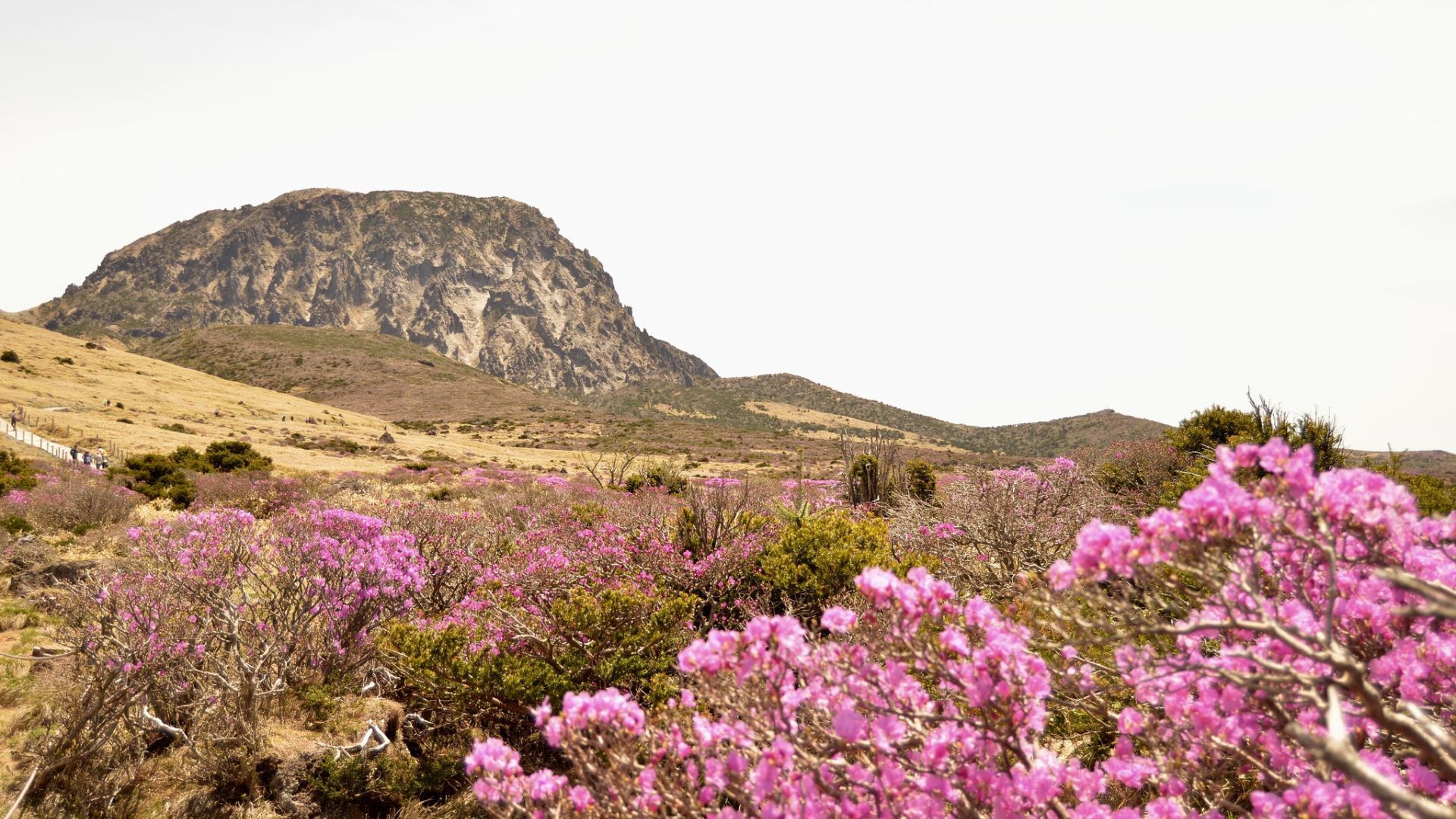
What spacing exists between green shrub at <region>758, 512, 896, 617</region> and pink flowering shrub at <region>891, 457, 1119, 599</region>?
3.47 feet

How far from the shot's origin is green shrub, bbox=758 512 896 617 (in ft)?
24.7

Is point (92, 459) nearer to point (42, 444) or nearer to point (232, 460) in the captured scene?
point (42, 444)

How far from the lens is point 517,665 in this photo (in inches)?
222

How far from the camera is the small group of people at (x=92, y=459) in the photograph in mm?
22500

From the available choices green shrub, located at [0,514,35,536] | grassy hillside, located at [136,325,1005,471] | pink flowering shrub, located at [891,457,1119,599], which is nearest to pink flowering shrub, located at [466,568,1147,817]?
pink flowering shrub, located at [891,457,1119,599]

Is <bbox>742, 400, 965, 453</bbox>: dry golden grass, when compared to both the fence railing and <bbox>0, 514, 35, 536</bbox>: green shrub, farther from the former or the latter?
<bbox>0, 514, 35, 536</bbox>: green shrub

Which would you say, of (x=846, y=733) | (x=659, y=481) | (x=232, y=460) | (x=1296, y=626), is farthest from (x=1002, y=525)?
(x=232, y=460)

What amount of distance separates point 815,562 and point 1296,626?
570 cm

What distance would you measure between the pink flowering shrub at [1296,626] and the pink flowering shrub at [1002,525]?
4728 millimetres

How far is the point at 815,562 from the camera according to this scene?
7.75 meters

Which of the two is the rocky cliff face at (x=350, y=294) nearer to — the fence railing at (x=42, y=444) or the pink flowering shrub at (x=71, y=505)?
the fence railing at (x=42, y=444)

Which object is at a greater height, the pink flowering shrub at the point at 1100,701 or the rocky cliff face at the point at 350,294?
the rocky cliff face at the point at 350,294

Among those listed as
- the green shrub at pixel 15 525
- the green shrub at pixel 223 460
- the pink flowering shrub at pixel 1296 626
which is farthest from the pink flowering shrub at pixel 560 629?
the green shrub at pixel 223 460

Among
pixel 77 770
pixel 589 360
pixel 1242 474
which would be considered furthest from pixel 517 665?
pixel 589 360
